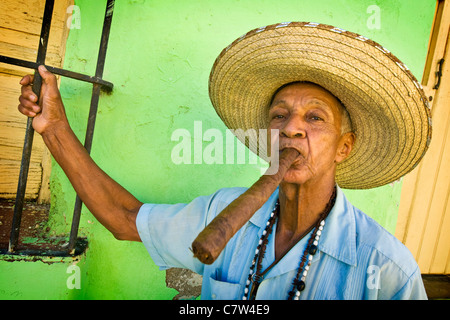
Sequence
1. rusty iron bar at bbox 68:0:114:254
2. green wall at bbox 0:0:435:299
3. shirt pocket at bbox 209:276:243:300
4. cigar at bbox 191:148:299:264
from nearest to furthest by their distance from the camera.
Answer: cigar at bbox 191:148:299:264 → shirt pocket at bbox 209:276:243:300 → rusty iron bar at bbox 68:0:114:254 → green wall at bbox 0:0:435:299

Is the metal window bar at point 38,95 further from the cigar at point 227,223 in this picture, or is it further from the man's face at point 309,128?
the cigar at point 227,223

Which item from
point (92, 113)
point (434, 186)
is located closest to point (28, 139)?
point (92, 113)

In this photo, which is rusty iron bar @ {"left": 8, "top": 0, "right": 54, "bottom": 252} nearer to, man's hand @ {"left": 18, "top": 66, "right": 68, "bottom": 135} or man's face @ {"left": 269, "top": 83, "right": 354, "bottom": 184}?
man's hand @ {"left": 18, "top": 66, "right": 68, "bottom": 135}

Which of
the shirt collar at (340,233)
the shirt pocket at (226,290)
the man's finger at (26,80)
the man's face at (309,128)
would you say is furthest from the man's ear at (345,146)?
the man's finger at (26,80)

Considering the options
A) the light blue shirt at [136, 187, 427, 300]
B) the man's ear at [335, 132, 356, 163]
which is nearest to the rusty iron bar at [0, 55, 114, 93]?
the light blue shirt at [136, 187, 427, 300]

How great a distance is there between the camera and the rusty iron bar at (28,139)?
4.29 ft

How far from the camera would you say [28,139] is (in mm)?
1367

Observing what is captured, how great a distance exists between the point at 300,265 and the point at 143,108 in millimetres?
1190

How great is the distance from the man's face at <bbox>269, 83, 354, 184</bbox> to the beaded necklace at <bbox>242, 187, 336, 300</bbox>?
21 cm

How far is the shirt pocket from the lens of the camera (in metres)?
1.36

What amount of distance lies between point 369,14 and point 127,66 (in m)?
Result: 1.71

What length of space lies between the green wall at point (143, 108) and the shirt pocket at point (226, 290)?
0.53 m
